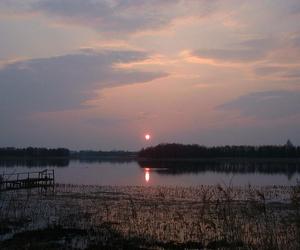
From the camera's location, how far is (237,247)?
14164 mm

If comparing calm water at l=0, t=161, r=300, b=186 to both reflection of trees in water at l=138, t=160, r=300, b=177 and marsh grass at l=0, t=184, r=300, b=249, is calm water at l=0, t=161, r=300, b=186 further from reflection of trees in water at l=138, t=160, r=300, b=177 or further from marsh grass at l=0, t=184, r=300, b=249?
marsh grass at l=0, t=184, r=300, b=249

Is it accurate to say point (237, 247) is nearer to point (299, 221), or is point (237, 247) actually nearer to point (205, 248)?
point (205, 248)

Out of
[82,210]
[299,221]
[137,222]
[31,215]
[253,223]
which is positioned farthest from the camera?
[82,210]

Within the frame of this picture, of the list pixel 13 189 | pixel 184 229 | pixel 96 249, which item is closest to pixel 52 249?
pixel 96 249

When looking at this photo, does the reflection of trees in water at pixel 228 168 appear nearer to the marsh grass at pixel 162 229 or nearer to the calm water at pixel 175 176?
the calm water at pixel 175 176

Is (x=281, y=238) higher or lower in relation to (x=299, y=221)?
lower

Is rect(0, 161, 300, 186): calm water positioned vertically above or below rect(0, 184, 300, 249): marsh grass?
below

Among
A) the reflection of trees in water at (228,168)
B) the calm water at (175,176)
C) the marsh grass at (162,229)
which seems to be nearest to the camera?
the marsh grass at (162,229)

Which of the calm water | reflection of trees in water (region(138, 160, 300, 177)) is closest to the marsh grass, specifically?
the calm water

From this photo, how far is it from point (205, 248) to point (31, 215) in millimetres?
12989

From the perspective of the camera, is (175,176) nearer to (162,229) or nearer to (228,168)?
(228,168)

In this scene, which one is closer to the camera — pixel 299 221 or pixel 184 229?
pixel 299 221

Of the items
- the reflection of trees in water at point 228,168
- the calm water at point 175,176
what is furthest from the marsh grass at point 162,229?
the reflection of trees in water at point 228,168

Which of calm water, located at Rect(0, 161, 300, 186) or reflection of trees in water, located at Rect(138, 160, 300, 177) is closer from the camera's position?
calm water, located at Rect(0, 161, 300, 186)
